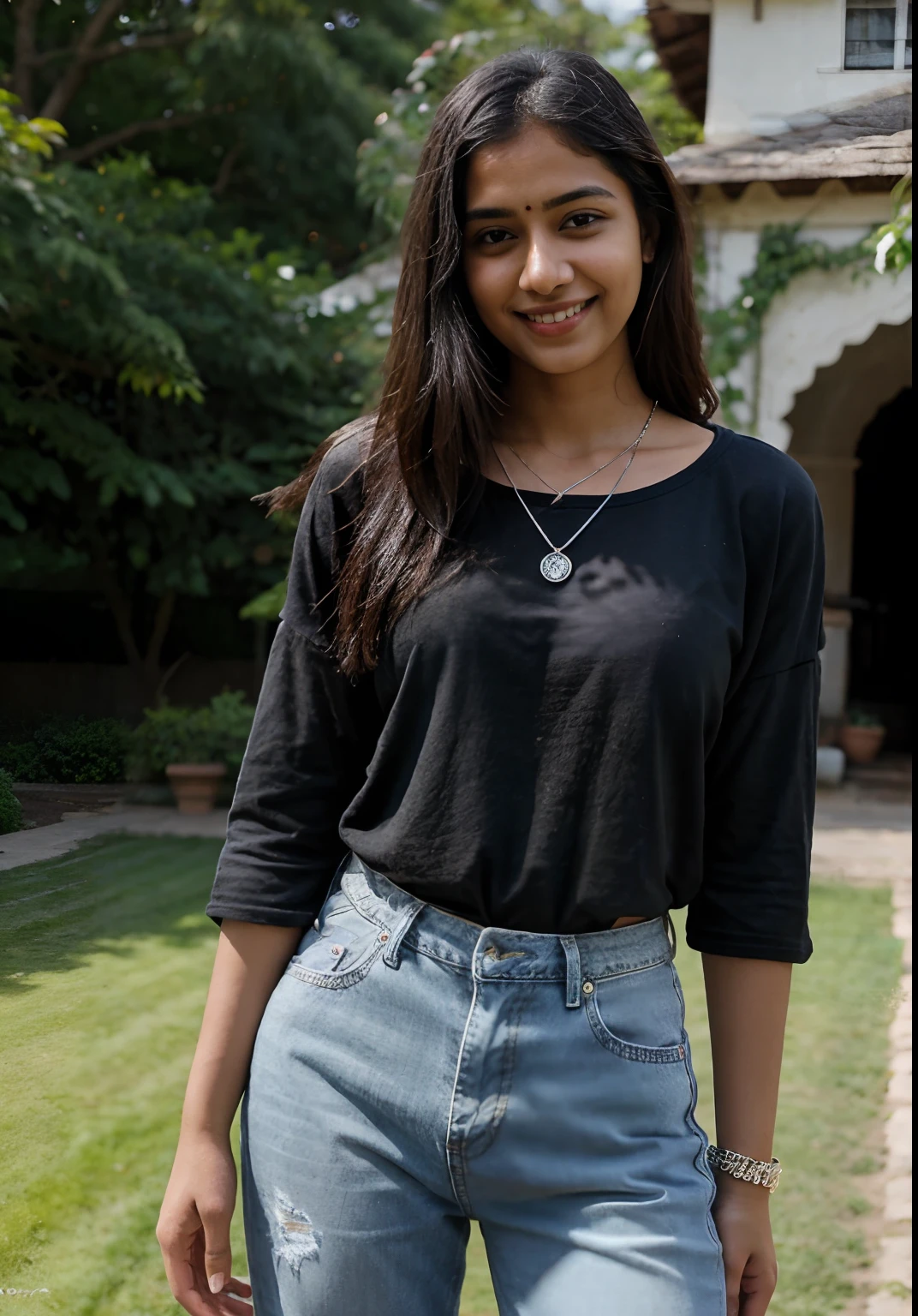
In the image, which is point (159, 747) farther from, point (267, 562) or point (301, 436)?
point (301, 436)

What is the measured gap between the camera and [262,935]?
1.22m

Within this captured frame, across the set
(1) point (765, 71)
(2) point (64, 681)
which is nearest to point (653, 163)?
(2) point (64, 681)

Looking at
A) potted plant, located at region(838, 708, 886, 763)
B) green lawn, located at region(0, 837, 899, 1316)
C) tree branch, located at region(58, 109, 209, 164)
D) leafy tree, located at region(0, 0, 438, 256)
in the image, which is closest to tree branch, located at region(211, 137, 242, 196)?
leafy tree, located at region(0, 0, 438, 256)

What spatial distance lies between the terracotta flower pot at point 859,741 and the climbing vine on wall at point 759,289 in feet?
10.9

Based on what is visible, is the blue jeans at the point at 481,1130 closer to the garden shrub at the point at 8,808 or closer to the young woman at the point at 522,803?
the young woman at the point at 522,803

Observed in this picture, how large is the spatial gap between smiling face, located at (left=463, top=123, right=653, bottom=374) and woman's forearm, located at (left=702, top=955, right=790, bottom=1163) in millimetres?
599

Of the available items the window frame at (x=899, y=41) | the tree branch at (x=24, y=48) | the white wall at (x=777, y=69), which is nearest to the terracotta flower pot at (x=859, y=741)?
the white wall at (x=777, y=69)

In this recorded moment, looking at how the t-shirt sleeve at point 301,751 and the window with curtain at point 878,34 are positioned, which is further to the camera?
the window with curtain at point 878,34

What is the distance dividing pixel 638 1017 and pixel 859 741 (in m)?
8.07

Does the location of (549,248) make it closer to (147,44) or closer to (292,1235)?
(292,1235)

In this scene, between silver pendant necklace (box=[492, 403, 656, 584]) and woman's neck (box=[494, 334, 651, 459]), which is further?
woman's neck (box=[494, 334, 651, 459])

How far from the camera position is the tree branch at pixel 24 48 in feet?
7.01

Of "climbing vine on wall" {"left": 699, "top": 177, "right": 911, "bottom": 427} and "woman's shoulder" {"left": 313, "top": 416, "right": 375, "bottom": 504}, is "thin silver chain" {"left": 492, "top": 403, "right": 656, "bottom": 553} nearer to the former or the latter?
"woman's shoulder" {"left": 313, "top": 416, "right": 375, "bottom": 504}

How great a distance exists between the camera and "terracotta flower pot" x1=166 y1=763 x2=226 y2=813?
5.22ft
